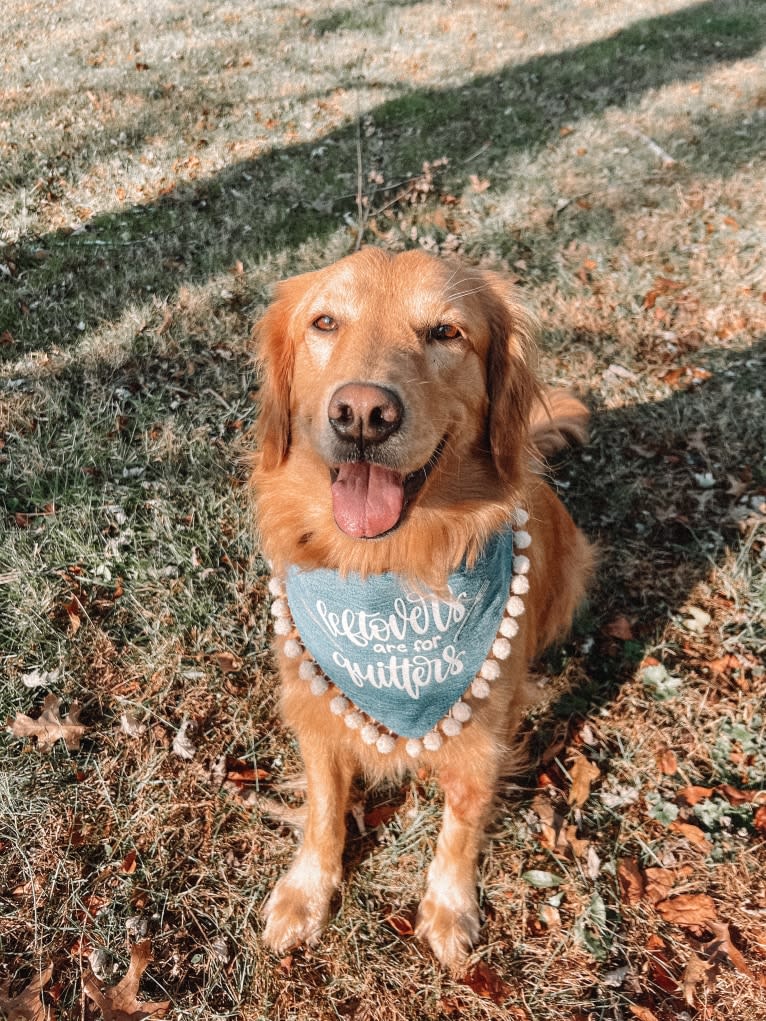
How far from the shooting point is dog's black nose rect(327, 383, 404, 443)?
1741 mm

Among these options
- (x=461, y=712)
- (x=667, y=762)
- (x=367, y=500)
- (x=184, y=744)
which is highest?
(x=367, y=500)

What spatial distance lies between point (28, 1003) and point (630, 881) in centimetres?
213

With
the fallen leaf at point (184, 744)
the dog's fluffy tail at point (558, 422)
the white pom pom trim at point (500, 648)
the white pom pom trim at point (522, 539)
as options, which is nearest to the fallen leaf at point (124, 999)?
the fallen leaf at point (184, 744)

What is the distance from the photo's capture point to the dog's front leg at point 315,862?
7.80ft

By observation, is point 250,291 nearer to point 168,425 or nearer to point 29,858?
point 168,425

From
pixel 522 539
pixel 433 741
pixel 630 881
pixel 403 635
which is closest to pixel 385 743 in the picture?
pixel 433 741

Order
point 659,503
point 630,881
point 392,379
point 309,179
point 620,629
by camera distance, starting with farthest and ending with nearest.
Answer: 1. point 309,179
2. point 659,503
3. point 620,629
4. point 630,881
5. point 392,379

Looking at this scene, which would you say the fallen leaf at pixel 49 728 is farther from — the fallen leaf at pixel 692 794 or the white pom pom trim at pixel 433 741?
the fallen leaf at pixel 692 794

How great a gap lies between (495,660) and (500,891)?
974 mm

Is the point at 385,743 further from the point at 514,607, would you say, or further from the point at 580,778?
the point at 580,778

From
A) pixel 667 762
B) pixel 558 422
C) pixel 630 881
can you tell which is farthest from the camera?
pixel 558 422

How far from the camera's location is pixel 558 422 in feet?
11.9

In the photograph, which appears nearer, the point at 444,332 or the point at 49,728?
the point at 444,332

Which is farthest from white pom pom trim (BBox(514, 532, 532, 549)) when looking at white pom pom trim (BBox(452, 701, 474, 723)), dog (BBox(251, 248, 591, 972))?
white pom pom trim (BBox(452, 701, 474, 723))
